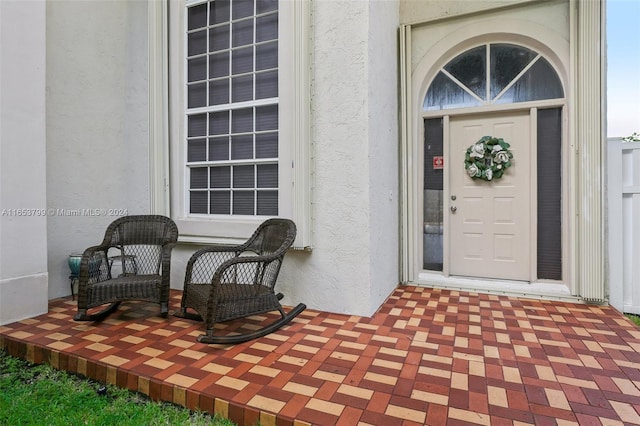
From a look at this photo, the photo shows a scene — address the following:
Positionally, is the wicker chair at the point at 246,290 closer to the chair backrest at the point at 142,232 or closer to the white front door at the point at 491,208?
the chair backrest at the point at 142,232

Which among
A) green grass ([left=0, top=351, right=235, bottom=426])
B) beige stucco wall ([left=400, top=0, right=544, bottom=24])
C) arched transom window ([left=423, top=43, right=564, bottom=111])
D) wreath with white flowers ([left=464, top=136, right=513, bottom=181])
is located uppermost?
beige stucco wall ([left=400, top=0, right=544, bottom=24])

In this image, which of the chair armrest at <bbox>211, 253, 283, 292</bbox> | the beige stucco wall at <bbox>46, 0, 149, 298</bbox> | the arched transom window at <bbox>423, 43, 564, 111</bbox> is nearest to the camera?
the chair armrest at <bbox>211, 253, 283, 292</bbox>

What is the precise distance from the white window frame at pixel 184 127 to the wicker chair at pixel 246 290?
28 cm

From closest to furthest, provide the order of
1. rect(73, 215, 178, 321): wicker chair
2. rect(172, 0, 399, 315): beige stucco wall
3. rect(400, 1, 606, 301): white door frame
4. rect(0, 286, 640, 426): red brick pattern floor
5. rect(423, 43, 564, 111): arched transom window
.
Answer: rect(0, 286, 640, 426): red brick pattern floor → rect(73, 215, 178, 321): wicker chair → rect(172, 0, 399, 315): beige stucco wall → rect(400, 1, 606, 301): white door frame → rect(423, 43, 564, 111): arched transom window

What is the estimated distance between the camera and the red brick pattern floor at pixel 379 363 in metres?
1.75

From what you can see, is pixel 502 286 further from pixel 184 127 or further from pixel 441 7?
pixel 184 127

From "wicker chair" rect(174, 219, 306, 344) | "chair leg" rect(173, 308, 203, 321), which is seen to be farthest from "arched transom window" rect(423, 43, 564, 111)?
"chair leg" rect(173, 308, 203, 321)

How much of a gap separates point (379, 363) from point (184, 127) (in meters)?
3.13

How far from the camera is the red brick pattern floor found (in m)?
1.75

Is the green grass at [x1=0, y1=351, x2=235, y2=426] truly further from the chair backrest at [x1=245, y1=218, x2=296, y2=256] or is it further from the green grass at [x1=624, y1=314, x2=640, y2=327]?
the green grass at [x1=624, y1=314, x2=640, y2=327]

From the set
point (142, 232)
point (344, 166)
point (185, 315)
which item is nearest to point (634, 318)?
point (344, 166)

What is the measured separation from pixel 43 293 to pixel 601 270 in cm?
521

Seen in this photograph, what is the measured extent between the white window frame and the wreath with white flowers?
207 centimetres

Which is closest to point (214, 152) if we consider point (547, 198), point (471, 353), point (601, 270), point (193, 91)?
point (193, 91)
